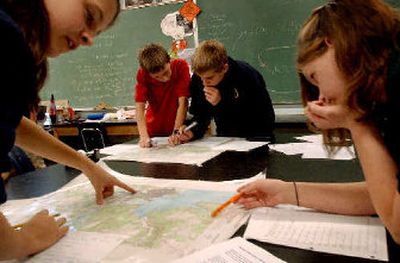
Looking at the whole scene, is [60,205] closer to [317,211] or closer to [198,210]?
[198,210]

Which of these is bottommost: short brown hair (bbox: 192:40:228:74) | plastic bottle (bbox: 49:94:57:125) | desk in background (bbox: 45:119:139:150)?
desk in background (bbox: 45:119:139:150)

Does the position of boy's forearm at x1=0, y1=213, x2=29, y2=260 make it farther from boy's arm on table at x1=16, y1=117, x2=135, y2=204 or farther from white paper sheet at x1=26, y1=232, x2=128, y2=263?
boy's arm on table at x1=16, y1=117, x2=135, y2=204

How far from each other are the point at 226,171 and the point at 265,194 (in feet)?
1.15

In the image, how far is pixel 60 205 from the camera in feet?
3.20

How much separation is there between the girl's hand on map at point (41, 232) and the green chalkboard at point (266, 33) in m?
2.38

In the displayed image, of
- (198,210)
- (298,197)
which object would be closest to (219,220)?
(198,210)

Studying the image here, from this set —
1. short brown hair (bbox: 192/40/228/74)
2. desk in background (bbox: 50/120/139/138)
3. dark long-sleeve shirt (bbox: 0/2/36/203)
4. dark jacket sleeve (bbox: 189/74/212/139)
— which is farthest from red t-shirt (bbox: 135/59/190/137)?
dark long-sleeve shirt (bbox: 0/2/36/203)

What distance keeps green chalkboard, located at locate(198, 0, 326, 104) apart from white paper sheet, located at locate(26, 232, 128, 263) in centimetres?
237

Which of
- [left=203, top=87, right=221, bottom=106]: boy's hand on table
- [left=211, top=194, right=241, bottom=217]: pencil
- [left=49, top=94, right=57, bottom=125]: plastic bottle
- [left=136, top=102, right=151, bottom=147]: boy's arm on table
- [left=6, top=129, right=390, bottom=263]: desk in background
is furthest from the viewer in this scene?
[left=49, top=94, right=57, bottom=125]: plastic bottle

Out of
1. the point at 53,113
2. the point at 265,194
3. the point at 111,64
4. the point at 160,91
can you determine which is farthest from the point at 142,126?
the point at 53,113

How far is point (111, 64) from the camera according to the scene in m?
3.58

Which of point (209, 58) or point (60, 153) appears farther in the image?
point (209, 58)

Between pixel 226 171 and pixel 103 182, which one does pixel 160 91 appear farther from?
pixel 103 182

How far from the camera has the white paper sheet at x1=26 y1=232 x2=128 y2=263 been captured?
0.67 m
